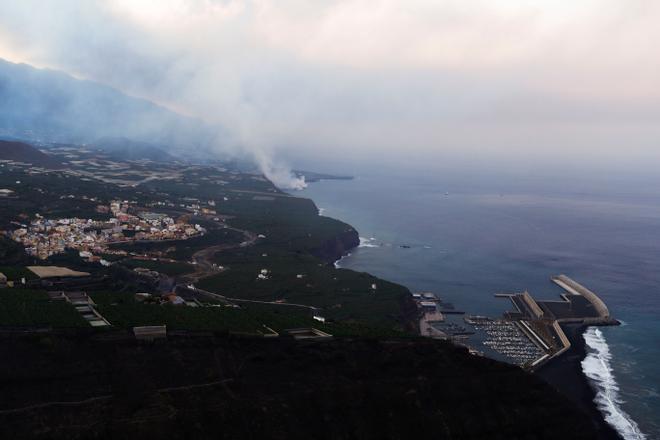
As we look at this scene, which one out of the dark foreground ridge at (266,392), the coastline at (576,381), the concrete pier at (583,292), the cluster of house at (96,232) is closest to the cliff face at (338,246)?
the cluster of house at (96,232)

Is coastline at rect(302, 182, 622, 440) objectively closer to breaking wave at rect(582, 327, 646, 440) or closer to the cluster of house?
breaking wave at rect(582, 327, 646, 440)

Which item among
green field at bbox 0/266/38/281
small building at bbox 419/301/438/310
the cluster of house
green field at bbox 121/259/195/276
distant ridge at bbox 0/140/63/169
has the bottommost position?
green field at bbox 121/259/195/276

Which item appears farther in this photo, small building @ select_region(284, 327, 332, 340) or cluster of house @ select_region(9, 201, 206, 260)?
cluster of house @ select_region(9, 201, 206, 260)

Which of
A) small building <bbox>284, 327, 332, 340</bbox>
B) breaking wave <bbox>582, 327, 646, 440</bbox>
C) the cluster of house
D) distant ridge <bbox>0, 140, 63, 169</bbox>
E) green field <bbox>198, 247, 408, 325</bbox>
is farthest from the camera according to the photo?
distant ridge <bbox>0, 140, 63, 169</bbox>

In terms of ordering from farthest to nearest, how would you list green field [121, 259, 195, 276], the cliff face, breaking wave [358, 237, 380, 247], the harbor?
breaking wave [358, 237, 380, 247], the cliff face, green field [121, 259, 195, 276], the harbor

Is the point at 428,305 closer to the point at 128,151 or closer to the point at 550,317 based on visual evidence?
the point at 550,317

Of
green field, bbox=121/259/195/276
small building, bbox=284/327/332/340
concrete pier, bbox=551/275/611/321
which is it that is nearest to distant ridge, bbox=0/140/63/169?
green field, bbox=121/259/195/276

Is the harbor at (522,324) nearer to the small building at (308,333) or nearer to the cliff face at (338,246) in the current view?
the small building at (308,333)

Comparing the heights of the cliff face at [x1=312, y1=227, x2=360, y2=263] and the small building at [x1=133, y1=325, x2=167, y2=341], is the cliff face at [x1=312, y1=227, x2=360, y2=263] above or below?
below
